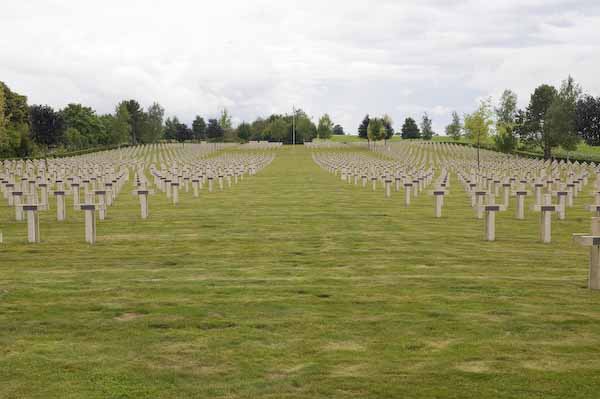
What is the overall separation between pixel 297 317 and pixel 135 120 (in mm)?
121529

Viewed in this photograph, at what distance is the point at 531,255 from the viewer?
12625mm

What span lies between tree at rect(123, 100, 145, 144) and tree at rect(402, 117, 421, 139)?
189 feet

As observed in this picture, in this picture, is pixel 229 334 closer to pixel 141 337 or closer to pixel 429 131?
pixel 141 337

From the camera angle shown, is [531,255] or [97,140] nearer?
[531,255]

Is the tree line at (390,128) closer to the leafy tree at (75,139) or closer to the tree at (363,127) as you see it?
the tree at (363,127)

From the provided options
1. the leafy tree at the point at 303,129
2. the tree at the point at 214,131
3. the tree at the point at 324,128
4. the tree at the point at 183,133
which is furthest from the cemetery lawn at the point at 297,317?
the tree at the point at 324,128

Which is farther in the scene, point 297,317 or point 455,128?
point 455,128

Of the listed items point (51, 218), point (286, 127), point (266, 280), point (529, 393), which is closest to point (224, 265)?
point (266, 280)

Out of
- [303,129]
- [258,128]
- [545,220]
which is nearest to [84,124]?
[303,129]

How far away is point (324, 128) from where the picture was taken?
162125 mm

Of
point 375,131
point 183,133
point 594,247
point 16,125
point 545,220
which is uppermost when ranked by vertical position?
point 183,133

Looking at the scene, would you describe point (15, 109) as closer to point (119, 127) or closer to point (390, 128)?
point (119, 127)

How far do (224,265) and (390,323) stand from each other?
457cm

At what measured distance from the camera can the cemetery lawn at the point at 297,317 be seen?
5586 millimetres
